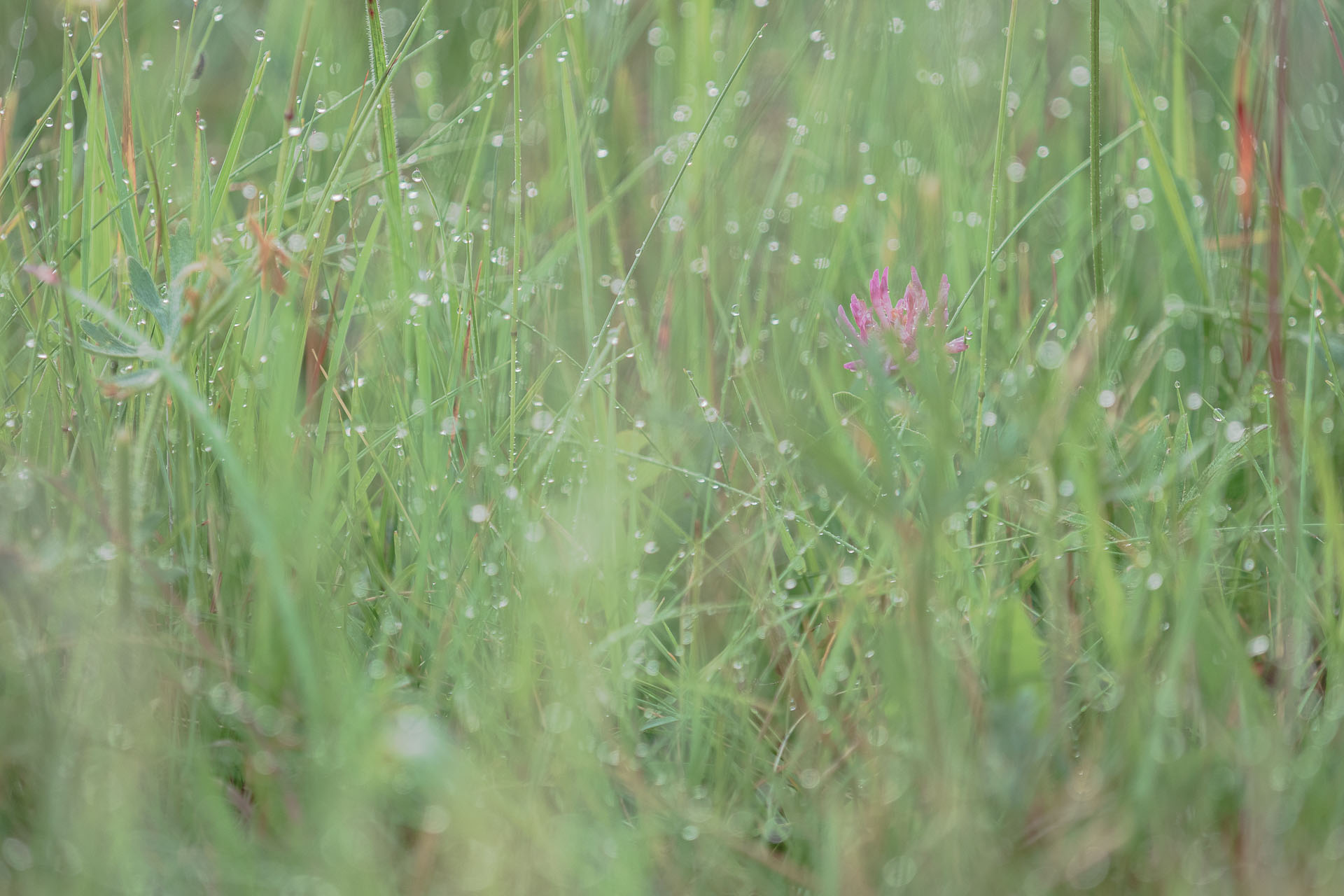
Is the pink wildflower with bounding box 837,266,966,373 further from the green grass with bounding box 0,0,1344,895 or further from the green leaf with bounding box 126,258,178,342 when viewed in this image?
the green leaf with bounding box 126,258,178,342

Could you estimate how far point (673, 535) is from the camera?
1081 mm

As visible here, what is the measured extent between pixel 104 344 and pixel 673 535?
54 centimetres

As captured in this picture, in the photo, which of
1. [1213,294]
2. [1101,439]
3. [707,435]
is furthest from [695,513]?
[1213,294]

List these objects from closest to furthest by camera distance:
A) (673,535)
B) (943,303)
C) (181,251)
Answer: (181,251) → (943,303) → (673,535)

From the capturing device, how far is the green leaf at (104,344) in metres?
0.79

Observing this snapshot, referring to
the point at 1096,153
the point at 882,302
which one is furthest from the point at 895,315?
the point at 1096,153

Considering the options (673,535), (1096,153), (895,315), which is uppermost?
(1096,153)

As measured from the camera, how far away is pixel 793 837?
27.6 inches

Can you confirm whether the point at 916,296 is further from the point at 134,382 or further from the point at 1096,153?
the point at 134,382

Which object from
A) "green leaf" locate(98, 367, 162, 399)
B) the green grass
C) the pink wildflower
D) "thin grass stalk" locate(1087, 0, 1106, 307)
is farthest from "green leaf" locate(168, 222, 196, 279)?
"thin grass stalk" locate(1087, 0, 1106, 307)

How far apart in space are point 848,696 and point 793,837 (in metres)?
0.14

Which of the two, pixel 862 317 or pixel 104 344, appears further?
pixel 862 317

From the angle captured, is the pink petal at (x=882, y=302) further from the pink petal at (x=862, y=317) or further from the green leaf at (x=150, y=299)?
the green leaf at (x=150, y=299)

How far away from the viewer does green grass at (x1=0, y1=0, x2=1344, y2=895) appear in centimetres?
62
